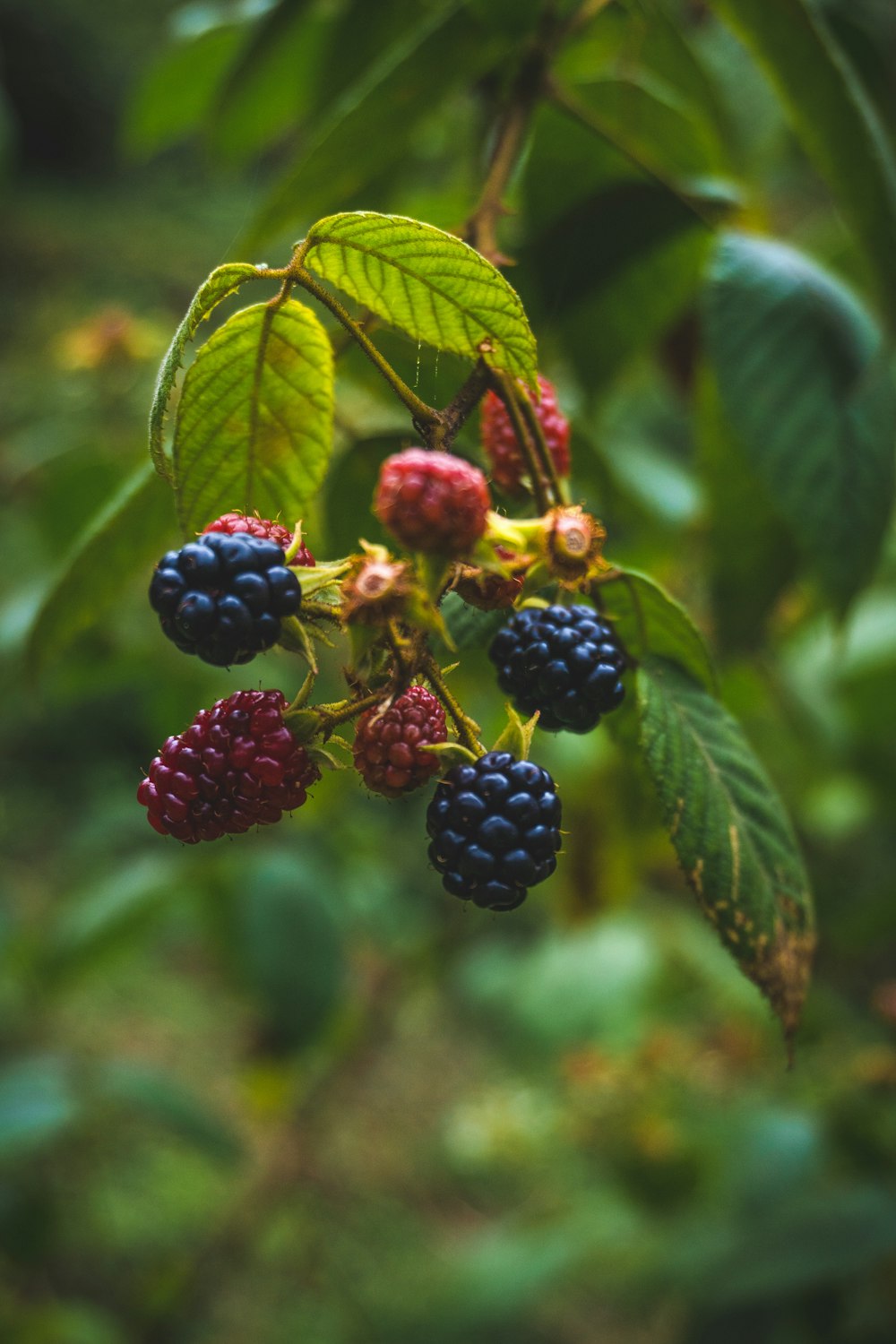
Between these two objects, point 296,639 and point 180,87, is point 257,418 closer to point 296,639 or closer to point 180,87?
point 296,639

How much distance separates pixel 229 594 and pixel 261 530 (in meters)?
0.08

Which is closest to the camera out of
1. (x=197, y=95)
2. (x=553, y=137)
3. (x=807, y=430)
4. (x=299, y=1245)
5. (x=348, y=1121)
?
(x=807, y=430)

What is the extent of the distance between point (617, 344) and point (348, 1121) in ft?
9.65

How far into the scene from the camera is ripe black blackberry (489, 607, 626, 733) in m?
0.54

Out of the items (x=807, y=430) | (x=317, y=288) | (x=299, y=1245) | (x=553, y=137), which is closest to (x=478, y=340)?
(x=317, y=288)

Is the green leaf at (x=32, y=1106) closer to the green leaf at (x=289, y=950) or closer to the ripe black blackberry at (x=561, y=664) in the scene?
the green leaf at (x=289, y=950)

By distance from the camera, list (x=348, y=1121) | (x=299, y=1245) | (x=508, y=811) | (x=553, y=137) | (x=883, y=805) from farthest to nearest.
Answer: (x=348, y=1121), (x=299, y=1245), (x=883, y=805), (x=553, y=137), (x=508, y=811)

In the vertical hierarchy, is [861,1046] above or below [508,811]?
below

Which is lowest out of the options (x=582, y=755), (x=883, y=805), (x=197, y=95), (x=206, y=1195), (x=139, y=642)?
(x=206, y=1195)

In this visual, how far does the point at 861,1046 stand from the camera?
1.59 m

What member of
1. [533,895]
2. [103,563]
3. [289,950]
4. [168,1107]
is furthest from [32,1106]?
[103,563]

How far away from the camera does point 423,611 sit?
1.47 feet

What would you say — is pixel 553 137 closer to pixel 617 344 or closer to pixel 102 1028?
pixel 617 344

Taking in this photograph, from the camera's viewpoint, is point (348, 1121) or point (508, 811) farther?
point (348, 1121)
